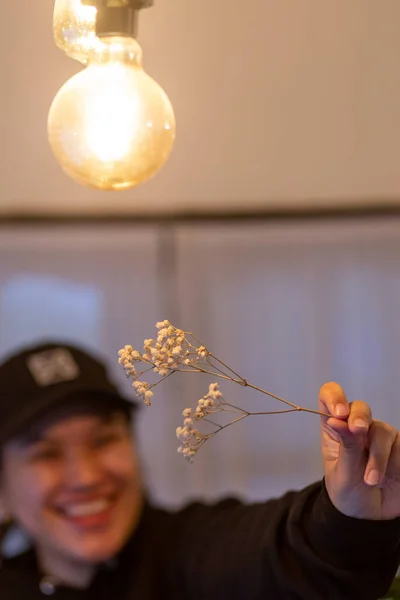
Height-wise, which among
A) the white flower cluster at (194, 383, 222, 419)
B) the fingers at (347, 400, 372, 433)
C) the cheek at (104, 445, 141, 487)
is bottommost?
the cheek at (104, 445, 141, 487)

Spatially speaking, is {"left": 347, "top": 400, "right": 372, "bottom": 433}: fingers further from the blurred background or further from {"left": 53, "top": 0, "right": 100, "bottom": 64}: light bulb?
the blurred background

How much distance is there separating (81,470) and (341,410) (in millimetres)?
490

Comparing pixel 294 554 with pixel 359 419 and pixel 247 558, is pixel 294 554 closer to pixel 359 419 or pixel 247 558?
pixel 247 558

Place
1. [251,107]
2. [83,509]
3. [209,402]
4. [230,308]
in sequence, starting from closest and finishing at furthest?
[209,402]
[83,509]
[251,107]
[230,308]

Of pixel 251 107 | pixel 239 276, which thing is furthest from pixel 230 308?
pixel 251 107

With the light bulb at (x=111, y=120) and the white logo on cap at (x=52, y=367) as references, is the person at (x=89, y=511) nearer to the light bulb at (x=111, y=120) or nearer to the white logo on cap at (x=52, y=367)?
the white logo on cap at (x=52, y=367)

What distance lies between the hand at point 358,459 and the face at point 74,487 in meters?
0.43

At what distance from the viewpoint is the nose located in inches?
30.8

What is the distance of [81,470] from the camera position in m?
0.78

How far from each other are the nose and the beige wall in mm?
325

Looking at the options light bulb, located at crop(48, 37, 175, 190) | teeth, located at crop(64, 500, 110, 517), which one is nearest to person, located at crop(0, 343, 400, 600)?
teeth, located at crop(64, 500, 110, 517)

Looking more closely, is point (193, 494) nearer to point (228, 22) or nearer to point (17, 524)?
point (17, 524)

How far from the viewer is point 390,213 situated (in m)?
1.09

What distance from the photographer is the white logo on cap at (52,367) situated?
83 cm
